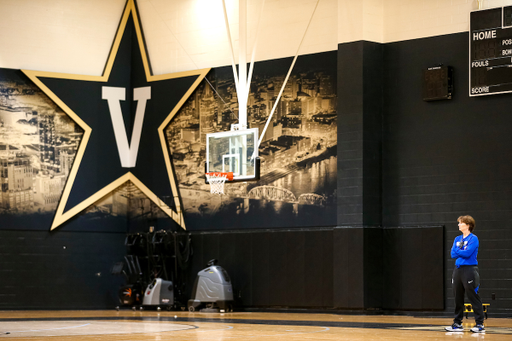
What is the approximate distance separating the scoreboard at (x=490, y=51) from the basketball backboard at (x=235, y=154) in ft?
14.2

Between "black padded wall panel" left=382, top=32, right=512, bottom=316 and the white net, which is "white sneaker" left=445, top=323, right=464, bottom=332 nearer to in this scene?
"black padded wall panel" left=382, top=32, right=512, bottom=316

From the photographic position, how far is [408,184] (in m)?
14.3

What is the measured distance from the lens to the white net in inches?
549

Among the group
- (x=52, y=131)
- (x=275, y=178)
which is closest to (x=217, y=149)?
(x=275, y=178)

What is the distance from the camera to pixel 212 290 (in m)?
15.1

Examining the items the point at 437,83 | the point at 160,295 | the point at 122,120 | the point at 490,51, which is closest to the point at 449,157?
the point at 437,83

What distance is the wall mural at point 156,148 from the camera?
15.1 m

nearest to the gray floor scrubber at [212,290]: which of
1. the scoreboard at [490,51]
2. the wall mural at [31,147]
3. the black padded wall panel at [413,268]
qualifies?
the black padded wall panel at [413,268]

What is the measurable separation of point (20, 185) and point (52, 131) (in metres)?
1.50

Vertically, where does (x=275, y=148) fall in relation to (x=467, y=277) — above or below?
above

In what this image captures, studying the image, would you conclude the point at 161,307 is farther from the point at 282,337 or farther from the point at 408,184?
the point at 282,337

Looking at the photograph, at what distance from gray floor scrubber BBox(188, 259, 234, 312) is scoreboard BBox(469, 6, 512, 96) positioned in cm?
631

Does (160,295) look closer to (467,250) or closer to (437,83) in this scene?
(437,83)

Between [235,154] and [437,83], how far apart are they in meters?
4.23
